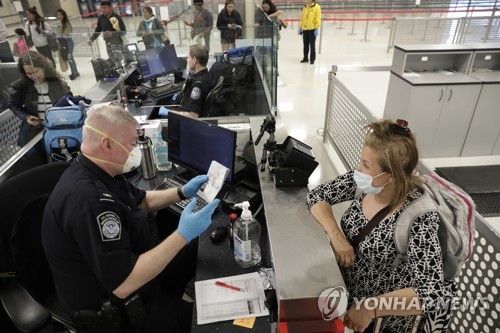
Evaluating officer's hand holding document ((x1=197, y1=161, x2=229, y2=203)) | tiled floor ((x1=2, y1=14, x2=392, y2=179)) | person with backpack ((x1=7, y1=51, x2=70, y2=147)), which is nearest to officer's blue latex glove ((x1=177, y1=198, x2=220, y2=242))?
officer's hand holding document ((x1=197, y1=161, x2=229, y2=203))

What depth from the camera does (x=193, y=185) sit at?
1.94 metres

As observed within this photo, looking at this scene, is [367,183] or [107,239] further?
[367,183]

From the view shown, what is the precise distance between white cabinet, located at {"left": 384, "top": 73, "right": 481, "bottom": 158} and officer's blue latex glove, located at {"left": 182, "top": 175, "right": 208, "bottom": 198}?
2965 millimetres

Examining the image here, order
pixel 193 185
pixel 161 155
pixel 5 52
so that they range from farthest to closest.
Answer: pixel 5 52
pixel 161 155
pixel 193 185

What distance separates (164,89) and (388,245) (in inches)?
140

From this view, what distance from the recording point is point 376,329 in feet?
4.76

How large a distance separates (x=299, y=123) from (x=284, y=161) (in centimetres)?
353

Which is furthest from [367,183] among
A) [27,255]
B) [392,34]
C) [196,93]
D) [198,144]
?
[392,34]

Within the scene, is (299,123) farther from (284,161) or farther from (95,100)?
(284,161)

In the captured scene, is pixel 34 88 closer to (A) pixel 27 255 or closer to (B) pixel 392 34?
(A) pixel 27 255

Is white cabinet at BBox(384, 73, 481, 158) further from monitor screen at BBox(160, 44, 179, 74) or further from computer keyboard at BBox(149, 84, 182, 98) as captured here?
monitor screen at BBox(160, 44, 179, 74)

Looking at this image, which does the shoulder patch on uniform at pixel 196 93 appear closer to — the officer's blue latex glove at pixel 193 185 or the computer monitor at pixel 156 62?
the computer monitor at pixel 156 62

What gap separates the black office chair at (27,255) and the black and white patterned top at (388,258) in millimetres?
1318

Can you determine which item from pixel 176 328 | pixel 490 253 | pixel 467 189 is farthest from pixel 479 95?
pixel 176 328
